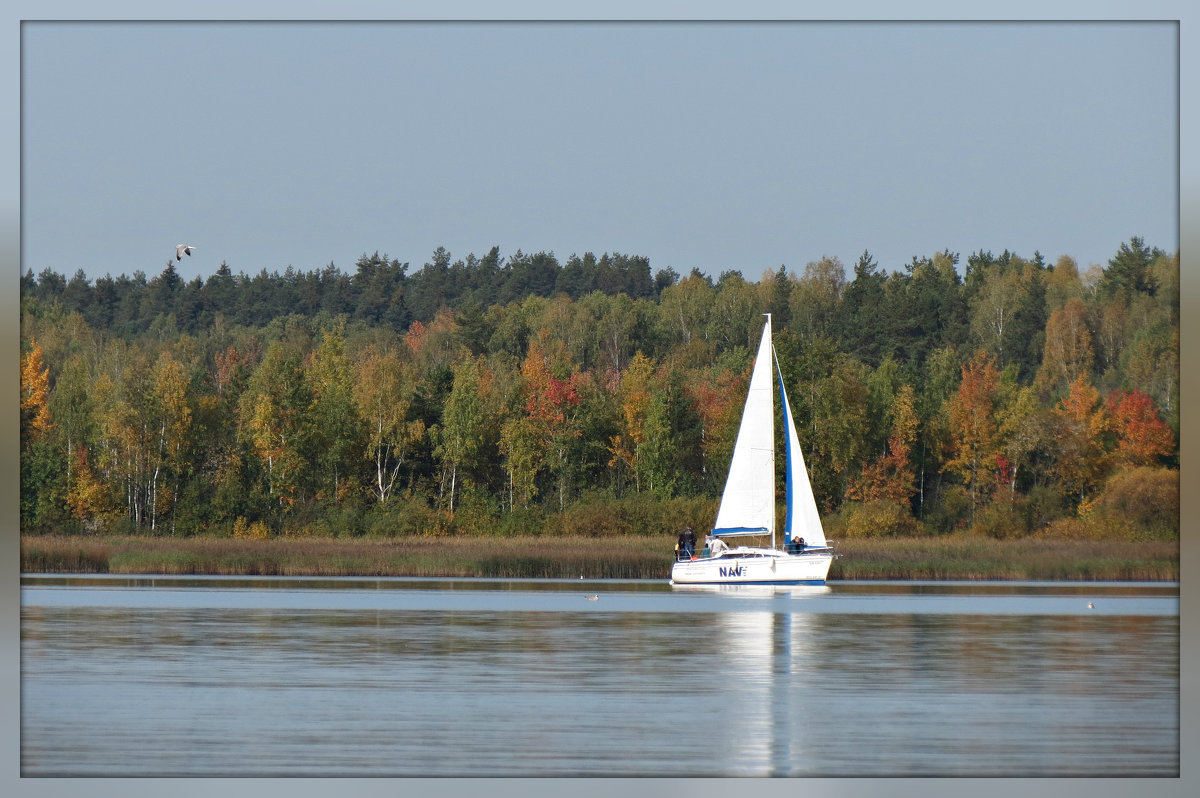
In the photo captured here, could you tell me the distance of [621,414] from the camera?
7756cm

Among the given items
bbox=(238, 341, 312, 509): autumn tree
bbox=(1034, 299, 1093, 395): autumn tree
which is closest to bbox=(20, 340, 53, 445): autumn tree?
bbox=(238, 341, 312, 509): autumn tree

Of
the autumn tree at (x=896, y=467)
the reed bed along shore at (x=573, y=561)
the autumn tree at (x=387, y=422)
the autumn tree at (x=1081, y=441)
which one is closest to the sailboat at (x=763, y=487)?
the reed bed along shore at (x=573, y=561)

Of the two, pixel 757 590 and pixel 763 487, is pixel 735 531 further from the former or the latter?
pixel 757 590

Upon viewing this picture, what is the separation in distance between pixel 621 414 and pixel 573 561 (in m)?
30.2

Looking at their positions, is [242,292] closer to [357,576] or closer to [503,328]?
[503,328]

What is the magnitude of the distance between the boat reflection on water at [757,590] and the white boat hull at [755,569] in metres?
0.24

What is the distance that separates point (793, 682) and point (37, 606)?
1860cm

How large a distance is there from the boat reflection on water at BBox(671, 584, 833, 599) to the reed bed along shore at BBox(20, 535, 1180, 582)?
12.7 feet

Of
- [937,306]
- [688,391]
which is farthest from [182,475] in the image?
[937,306]

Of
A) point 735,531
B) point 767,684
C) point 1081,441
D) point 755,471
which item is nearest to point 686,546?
point 735,531

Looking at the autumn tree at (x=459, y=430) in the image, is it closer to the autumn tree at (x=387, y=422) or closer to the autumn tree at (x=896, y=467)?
the autumn tree at (x=387, y=422)

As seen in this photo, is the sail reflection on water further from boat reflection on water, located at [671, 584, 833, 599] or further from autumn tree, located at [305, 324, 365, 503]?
autumn tree, located at [305, 324, 365, 503]

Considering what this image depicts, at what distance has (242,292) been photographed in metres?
104

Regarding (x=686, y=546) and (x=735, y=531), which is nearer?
(x=686, y=546)
